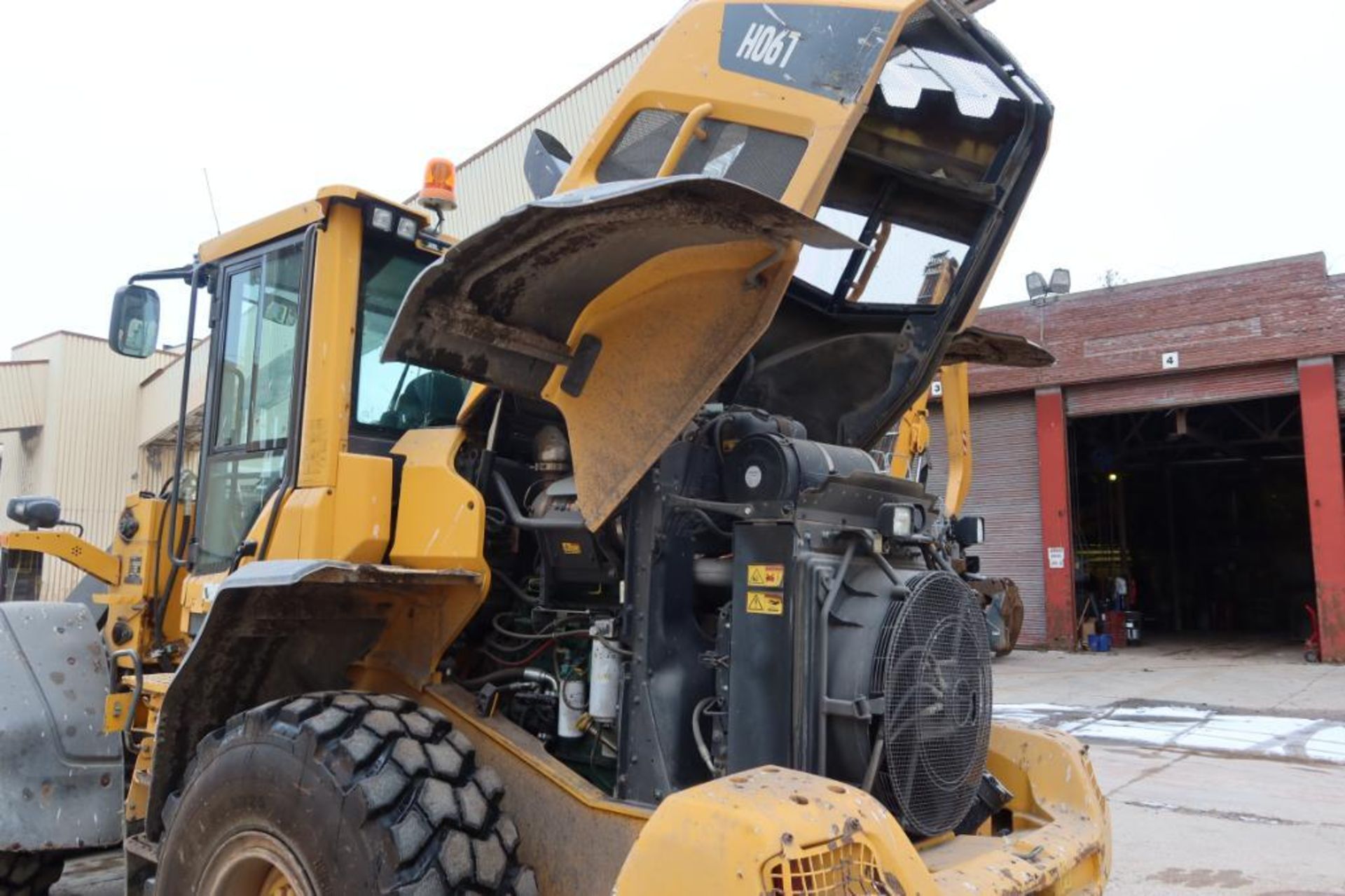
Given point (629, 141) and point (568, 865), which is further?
point (629, 141)

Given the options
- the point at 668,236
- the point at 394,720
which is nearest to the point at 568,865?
the point at 394,720

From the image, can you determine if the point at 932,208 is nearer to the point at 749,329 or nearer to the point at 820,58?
the point at 820,58

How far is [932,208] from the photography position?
13.4 ft

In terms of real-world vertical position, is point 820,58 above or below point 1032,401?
below

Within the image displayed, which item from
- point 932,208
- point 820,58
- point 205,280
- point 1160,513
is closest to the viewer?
point 820,58

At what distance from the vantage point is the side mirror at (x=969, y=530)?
16.0 feet

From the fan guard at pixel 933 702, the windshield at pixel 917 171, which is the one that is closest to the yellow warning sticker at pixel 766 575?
the fan guard at pixel 933 702

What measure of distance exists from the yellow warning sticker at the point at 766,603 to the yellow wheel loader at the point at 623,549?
0.03 ft

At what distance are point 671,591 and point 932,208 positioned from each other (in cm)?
196

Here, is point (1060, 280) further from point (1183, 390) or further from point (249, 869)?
point (249, 869)

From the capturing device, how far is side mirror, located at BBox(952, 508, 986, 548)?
4.88m

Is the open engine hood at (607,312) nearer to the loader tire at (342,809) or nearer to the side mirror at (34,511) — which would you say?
the loader tire at (342,809)

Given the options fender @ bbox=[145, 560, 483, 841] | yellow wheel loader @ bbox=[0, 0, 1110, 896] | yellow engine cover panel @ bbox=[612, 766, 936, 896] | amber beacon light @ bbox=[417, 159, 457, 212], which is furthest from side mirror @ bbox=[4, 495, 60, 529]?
yellow engine cover panel @ bbox=[612, 766, 936, 896]

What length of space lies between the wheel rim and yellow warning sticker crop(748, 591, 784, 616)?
155 cm
